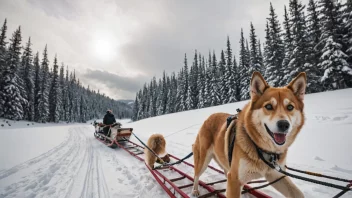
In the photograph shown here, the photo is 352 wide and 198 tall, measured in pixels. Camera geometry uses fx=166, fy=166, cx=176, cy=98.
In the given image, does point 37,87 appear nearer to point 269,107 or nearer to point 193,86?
point 193,86

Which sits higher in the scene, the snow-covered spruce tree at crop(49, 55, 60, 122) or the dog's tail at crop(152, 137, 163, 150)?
the snow-covered spruce tree at crop(49, 55, 60, 122)

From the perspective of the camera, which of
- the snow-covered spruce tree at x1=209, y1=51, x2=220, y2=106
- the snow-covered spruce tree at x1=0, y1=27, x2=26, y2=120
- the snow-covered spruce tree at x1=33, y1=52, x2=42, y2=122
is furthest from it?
the snow-covered spruce tree at x1=33, y1=52, x2=42, y2=122

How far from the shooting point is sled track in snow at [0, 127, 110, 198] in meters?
4.01

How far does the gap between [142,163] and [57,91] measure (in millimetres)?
55067

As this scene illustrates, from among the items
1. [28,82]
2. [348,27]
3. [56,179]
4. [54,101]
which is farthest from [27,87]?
[348,27]

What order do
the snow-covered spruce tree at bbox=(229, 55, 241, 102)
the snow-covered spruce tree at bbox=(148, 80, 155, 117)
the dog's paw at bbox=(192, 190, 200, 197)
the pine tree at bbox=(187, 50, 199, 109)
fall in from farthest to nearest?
the snow-covered spruce tree at bbox=(148, 80, 155, 117), the pine tree at bbox=(187, 50, 199, 109), the snow-covered spruce tree at bbox=(229, 55, 241, 102), the dog's paw at bbox=(192, 190, 200, 197)

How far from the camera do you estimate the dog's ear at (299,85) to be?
244 centimetres

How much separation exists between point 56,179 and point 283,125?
19.4 ft

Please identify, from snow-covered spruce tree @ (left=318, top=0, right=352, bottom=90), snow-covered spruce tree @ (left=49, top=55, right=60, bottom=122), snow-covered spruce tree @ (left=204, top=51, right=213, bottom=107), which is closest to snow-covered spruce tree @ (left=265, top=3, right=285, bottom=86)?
snow-covered spruce tree @ (left=318, top=0, right=352, bottom=90)

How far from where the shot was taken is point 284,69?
2472 centimetres

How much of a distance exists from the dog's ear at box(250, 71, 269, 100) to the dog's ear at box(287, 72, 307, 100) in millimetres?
397

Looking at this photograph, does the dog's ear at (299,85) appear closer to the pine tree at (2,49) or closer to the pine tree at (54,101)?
the pine tree at (2,49)

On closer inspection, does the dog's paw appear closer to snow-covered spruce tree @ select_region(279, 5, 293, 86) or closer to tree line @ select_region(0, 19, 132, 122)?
snow-covered spruce tree @ select_region(279, 5, 293, 86)

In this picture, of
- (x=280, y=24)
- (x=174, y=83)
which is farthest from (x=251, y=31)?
(x=174, y=83)
